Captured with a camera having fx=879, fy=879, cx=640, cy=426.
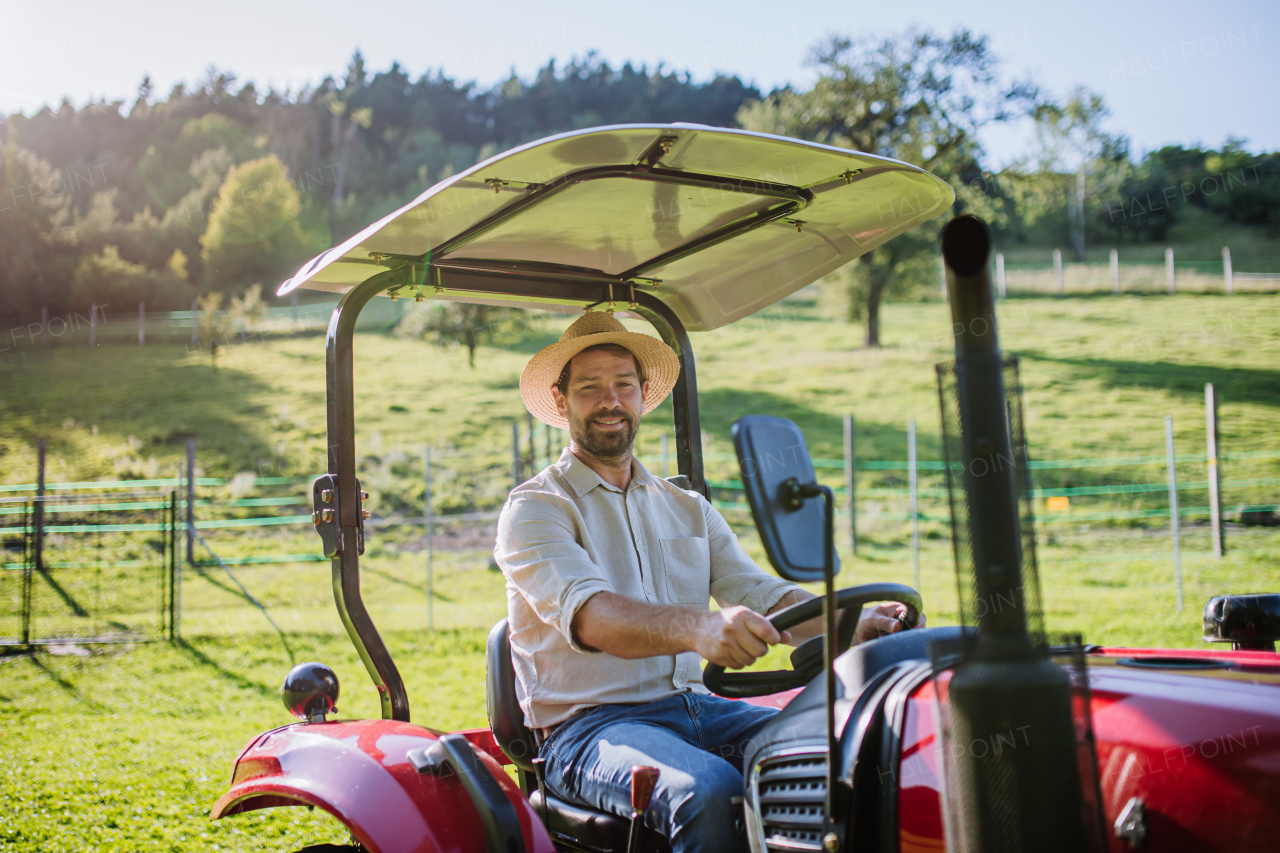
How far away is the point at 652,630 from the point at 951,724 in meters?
0.77

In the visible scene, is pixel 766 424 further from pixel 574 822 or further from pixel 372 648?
pixel 372 648

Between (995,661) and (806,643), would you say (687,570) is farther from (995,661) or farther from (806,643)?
(995,661)

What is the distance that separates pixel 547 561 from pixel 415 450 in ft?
49.5

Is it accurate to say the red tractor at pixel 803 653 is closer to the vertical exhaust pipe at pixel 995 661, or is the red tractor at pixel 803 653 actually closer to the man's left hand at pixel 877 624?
the vertical exhaust pipe at pixel 995 661

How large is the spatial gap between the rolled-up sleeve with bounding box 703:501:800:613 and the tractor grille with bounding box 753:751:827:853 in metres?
0.86

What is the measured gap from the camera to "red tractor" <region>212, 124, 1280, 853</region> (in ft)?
3.14

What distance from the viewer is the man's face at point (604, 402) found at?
236 cm

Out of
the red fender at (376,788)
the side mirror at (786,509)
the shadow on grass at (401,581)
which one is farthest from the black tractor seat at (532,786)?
the shadow on grass at (401,581)

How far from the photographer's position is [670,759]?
5.62ft

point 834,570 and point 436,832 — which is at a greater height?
point 834,570

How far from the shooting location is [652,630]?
66.3 inches

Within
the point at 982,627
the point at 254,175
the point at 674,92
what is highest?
the point at 674,92

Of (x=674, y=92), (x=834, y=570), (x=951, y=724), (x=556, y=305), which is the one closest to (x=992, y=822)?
(x=951, y=724)

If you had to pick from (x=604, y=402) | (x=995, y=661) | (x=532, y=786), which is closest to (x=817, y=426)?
(x=604, y=402)
